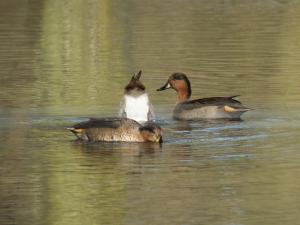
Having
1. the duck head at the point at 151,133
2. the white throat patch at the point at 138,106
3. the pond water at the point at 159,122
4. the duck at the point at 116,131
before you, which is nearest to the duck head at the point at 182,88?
the pond water at the point at 159,122

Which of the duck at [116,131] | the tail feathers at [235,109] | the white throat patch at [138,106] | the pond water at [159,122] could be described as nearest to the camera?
the pond water at [159,122]

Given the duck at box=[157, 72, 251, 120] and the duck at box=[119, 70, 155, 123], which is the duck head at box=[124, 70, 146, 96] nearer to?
the duck at box=[119, 70, 155, 123]

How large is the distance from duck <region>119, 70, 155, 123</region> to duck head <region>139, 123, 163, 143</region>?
1.45 m

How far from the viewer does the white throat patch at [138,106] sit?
1731 cm

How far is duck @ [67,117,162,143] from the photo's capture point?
15.8 m

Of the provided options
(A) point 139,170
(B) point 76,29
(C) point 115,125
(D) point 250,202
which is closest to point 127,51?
(B) point 76,29

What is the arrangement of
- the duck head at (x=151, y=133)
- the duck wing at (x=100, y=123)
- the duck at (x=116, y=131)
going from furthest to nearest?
the duck wing at (x=100, y=123) → the duck at (x=116, y=131) → the duck head at (x=151, y=133)

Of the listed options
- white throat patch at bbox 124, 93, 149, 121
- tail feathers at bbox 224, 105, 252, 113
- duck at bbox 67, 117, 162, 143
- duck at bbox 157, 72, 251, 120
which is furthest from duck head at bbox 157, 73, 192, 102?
duck at bbox 67, 117, 162, 143

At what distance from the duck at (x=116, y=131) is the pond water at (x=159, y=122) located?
0.48 feet

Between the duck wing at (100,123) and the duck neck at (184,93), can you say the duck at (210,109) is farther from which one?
the duck wing at (100,123)

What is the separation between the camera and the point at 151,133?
1573 centimetres

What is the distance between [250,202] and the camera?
12.1 m

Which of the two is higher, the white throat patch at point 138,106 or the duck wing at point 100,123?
the white throat patch at point 138,106

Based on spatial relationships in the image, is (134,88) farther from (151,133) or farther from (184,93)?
(184,93)
